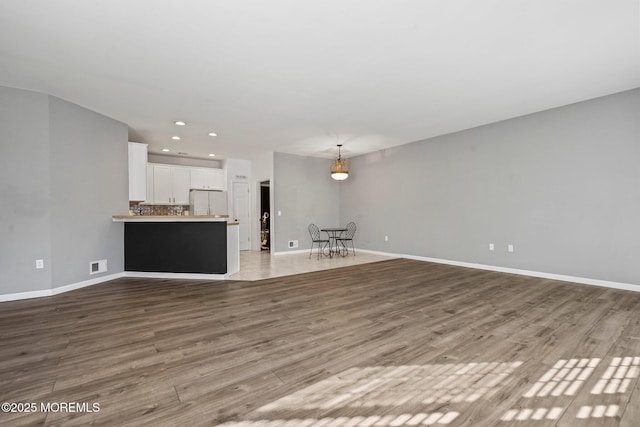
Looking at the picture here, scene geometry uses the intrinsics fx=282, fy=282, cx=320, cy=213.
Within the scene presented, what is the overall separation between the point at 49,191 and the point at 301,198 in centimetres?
540

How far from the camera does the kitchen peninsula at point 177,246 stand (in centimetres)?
502

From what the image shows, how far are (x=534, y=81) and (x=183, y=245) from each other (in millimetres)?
5988

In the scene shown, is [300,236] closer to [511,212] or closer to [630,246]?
[511,212]

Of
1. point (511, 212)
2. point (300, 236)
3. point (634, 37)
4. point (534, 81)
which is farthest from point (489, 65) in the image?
point (300, 236)

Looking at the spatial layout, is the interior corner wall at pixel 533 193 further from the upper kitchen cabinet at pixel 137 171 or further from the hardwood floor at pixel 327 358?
the upper kitchen cabinet at pixel 137 171

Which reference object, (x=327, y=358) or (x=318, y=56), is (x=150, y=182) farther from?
(x=327, y=358)

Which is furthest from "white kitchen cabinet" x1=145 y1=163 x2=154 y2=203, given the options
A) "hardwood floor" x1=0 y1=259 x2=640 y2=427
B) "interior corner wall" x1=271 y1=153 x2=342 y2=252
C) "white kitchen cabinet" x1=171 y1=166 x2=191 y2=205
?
"hardwood floor" x1=0 y1=259 x2=640 y2=427

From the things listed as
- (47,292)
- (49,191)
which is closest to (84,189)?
(49,191)

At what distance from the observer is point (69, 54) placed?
9.96ft

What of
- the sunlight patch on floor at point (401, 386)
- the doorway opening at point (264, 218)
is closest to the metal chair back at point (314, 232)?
the doorway opening at point (264, 218)

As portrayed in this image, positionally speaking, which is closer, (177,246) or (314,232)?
(177,246)

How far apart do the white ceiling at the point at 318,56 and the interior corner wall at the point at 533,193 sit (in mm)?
520

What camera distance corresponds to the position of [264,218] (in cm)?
941

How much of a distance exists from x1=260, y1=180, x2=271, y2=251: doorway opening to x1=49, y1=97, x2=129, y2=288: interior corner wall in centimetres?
419
